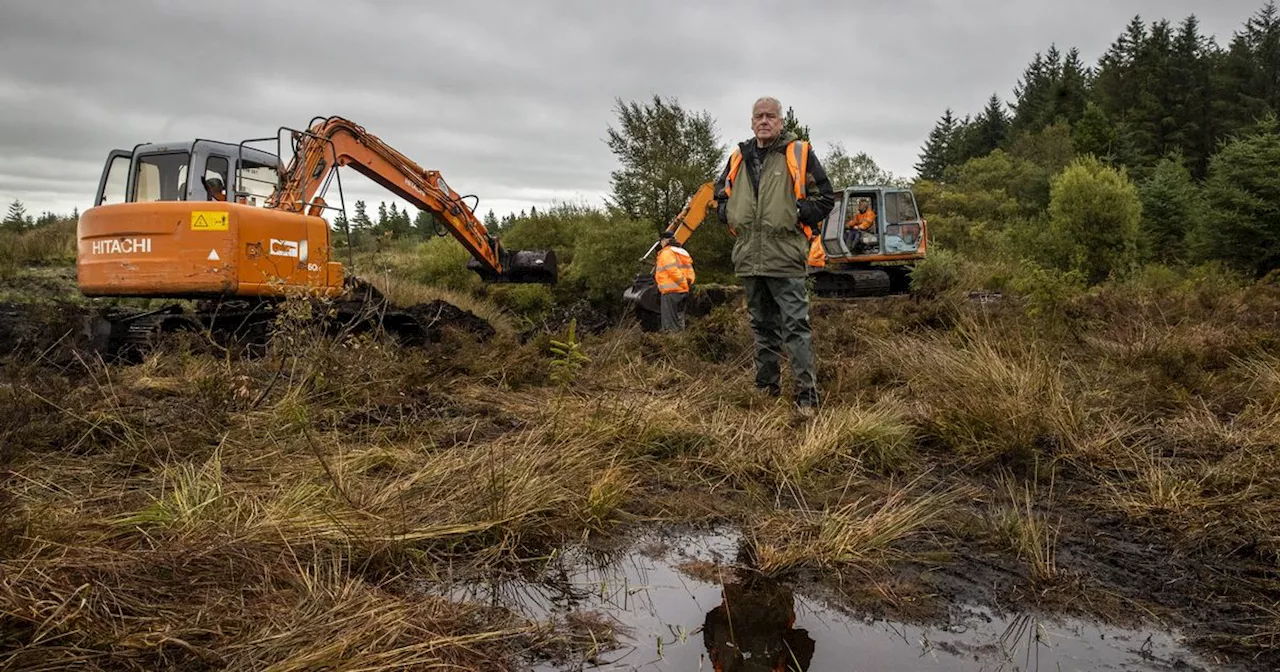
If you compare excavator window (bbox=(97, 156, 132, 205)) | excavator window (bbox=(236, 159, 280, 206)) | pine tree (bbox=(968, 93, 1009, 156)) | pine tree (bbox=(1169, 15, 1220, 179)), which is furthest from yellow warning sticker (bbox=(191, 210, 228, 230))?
pine tree (bbox=(968, 93, 1009, 156))

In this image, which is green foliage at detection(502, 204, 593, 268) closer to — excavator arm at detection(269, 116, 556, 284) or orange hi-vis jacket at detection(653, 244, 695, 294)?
excavator arm at detection(269, 116, 556, 284)

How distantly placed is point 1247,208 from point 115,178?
2097 centimetres

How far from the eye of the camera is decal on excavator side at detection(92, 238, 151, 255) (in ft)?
23.5

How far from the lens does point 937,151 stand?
62531 millimetres

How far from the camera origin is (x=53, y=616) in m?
1.83

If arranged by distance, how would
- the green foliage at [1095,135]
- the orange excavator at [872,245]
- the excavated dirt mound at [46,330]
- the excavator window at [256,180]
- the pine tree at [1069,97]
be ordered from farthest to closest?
the pine tree at [1069,97] < the green foliage at [1095,135] < the orange excavator at [872,245] < the excavator window at [256,180] < the excavated dirt mound at [46,330]

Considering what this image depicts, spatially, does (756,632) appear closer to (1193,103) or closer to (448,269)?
(448,269)

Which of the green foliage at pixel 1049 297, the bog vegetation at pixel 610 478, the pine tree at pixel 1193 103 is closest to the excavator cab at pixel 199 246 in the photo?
the bog vegetation at pixel 610 478

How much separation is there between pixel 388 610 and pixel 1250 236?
21.2 meters

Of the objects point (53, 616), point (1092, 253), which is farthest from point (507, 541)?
point (1092, 253)

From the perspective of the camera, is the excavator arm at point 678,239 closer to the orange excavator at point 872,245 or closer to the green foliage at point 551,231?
the orange excavator at point 872,245

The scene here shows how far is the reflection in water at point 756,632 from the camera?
204 cm

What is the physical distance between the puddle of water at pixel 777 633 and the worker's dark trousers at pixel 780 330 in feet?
8.21

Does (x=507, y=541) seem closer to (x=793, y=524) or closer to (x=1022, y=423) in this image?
(x=793, y=524)
